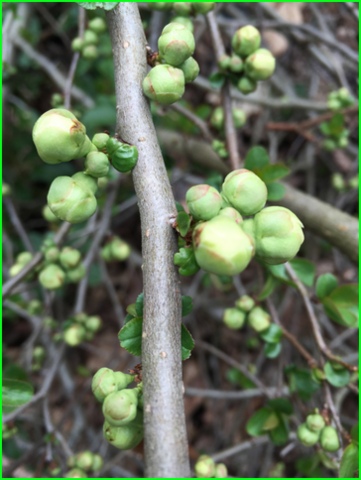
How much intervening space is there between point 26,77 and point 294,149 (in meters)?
1.32

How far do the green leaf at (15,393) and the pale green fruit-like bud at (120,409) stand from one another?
432 mm

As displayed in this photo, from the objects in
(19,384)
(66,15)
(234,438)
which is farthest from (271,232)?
(66,15)

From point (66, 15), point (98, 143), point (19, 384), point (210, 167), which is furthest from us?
point (66, 15)

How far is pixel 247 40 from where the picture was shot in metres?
1.22

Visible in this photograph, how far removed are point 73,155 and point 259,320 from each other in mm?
719

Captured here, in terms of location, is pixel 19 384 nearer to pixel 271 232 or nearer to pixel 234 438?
pixel 271 232

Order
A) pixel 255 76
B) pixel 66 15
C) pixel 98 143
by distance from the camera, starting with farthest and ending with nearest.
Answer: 1. pixel 66 15
2. pixel 255 76
3. pixel 98 143

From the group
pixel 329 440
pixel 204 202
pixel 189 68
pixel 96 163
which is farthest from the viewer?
pixel 329 440

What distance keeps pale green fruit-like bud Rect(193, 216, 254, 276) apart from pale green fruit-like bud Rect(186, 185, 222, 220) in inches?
3.2

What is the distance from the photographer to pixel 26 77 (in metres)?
2.29

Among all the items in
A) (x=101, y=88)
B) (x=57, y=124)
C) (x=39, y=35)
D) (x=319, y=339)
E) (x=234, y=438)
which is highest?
(x=57, y=124)

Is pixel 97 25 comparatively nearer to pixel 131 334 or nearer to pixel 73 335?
pixel 73 335

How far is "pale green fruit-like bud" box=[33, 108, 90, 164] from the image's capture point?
2.49ft

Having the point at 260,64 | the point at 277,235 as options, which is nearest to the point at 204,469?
the point at 277,235
